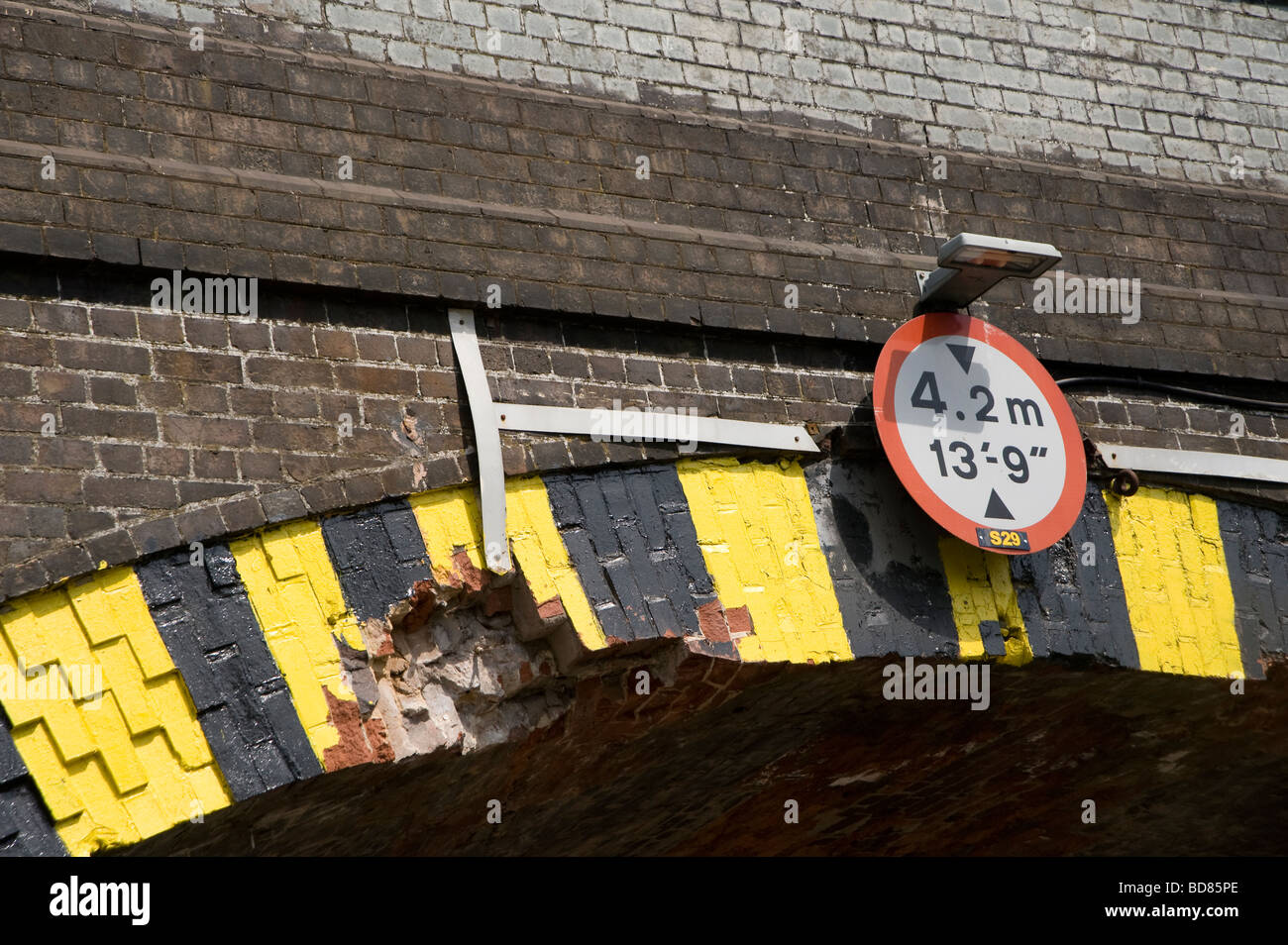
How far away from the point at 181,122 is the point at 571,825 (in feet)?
10.9

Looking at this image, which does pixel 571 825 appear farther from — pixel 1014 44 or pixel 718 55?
pixel 1014 44

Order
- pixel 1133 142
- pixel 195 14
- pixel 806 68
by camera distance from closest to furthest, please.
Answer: pixel 195 14, pixel 806 68, pixel 1133 142

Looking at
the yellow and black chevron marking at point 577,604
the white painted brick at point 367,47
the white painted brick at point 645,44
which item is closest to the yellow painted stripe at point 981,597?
the yellow and black chevron marking at point 577,604

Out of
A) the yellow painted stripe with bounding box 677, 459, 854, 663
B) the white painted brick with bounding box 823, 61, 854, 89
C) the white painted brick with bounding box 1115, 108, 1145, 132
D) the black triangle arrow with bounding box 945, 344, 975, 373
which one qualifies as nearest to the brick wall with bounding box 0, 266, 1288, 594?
the yellow painted stripe with bounding box 677, 459, 854, 663

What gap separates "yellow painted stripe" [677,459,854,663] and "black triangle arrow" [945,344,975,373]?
3.04 ft

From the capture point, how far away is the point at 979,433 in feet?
21.5

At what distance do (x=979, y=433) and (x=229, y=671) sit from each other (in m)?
3.17

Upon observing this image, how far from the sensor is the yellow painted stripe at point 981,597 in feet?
20.8

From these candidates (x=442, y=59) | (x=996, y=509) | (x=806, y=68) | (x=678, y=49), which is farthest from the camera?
(x=806, y=68)

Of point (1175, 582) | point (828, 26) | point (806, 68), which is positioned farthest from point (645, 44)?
point (1175, 582)

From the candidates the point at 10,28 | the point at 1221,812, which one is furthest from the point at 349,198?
the point at 1221,812

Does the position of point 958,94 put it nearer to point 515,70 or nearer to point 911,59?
point 911,59

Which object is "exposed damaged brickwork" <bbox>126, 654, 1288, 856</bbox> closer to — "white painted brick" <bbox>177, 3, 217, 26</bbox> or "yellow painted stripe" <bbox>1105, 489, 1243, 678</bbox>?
"yellow painted stripe" <bbox>1105, 489, 1243, 678</bbox>

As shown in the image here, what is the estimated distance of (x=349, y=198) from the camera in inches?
239
